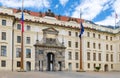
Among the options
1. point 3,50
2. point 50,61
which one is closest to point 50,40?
point 50,61

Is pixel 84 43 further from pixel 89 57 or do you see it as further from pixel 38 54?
pixel 38 54

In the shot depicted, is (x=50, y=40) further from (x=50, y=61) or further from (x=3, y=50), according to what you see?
(x=3, y=50)

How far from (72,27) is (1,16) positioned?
19.4m

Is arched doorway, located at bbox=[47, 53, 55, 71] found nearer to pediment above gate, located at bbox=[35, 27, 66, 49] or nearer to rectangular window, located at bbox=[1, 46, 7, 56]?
pediment above gate, located at bbox=[35, 27, 66, 49]

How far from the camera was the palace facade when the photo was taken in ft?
165

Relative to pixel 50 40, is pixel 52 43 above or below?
below

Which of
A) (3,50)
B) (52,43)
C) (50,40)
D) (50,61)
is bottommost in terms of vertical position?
(50,61)

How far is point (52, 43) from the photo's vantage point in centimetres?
5828

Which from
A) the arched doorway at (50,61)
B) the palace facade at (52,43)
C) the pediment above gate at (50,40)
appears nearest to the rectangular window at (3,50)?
the palace facade at (52,43)

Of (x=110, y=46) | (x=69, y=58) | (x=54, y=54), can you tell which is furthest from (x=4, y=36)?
(x=110, y=46)

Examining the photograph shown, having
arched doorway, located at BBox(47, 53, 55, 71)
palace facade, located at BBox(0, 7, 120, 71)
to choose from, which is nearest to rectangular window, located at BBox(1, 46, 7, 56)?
palace facade, located at BBox(0, 7, 120, 71)

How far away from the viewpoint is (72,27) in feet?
202

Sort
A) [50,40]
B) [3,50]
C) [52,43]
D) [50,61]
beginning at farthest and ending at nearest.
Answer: [50,61] → [52,43] → [50,40] → [3,50]

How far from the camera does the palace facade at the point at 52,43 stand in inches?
1984
